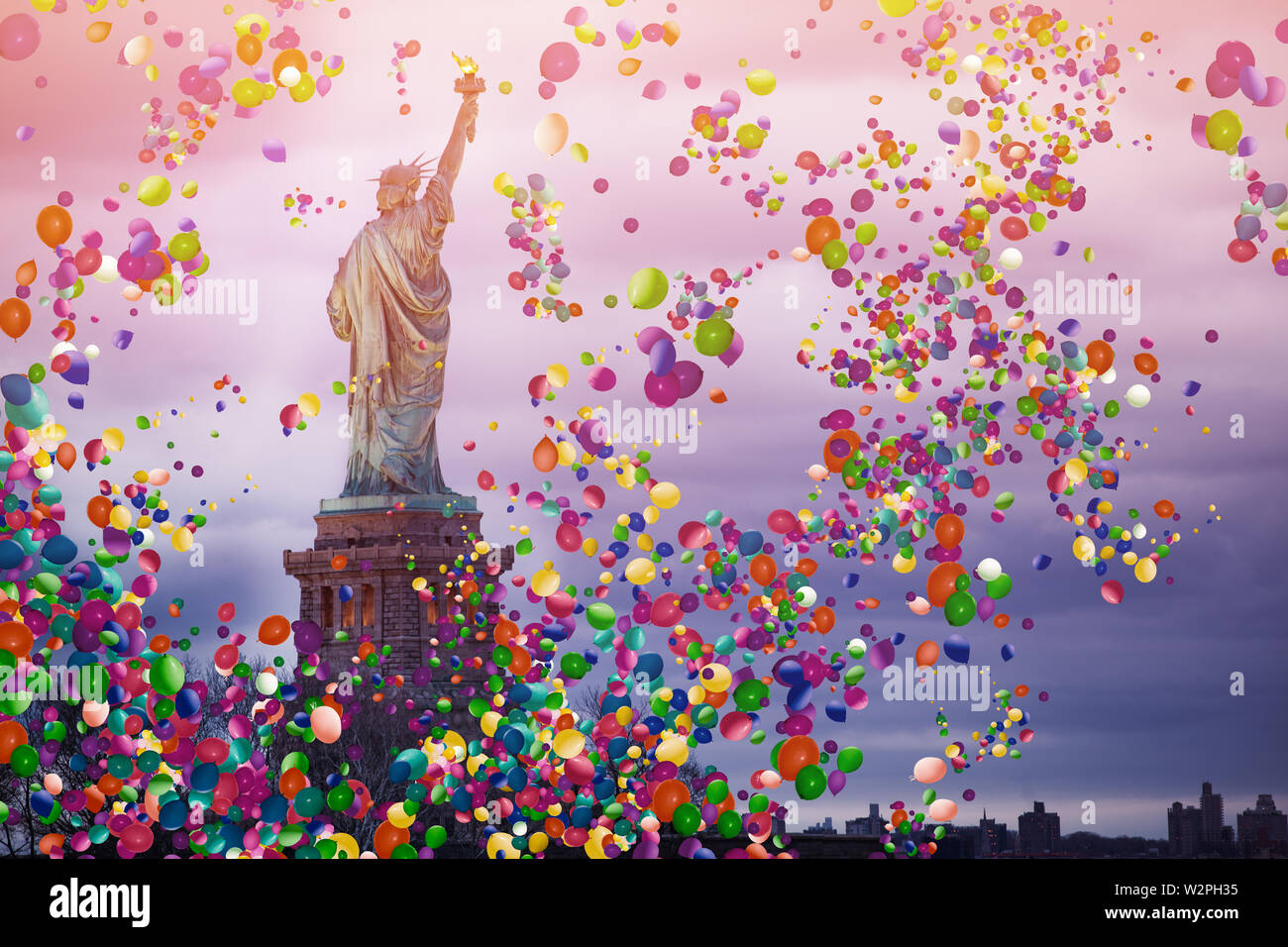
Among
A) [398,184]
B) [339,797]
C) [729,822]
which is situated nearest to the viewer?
[729,822]

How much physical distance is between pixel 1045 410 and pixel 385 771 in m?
16.3

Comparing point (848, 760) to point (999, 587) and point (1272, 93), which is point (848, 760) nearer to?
point (999, 587)

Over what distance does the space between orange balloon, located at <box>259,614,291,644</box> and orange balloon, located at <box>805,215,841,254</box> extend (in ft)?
26.8

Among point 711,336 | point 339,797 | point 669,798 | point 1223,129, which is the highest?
point 1223,129

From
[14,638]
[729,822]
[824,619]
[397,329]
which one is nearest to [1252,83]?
[824,619]

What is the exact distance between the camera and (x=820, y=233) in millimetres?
24203

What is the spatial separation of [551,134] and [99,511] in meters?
7.65

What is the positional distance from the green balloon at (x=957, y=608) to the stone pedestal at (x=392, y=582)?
12900mm

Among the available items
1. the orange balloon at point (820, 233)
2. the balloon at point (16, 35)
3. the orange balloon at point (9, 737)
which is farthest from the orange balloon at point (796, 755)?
the balloon at point (16, 35)

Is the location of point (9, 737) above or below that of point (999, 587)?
below

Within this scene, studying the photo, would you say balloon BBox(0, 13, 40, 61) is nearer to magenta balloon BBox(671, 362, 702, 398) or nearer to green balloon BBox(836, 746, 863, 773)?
magenta balloon BBox(671, 362, 702, 398)

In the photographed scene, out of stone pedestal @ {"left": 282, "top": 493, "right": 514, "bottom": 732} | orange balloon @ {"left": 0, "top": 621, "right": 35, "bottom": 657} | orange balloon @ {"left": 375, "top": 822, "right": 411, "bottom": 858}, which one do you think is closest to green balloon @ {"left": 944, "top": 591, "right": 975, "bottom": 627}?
orange balloon @ {"left": 375, "top": 822, "right": 411, "bottom": 858}

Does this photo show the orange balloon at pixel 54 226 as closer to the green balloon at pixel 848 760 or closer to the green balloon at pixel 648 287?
the green balloon at pixel 648 287
